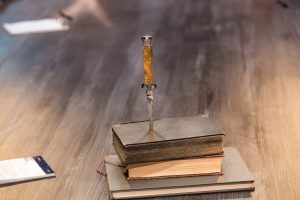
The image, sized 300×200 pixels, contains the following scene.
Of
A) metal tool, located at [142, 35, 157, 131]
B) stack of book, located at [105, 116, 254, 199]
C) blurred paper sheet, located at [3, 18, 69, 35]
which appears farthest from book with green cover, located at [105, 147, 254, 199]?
blurred paper sheet, located at [3, 18, 69, 35]

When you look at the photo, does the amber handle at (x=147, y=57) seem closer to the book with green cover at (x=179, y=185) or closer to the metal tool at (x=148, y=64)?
the metal tool at (x=148, y=64)

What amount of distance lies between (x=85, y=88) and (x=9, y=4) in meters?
1.78

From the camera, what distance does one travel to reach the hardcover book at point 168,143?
1377mm

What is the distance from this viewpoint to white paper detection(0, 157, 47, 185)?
1.53m

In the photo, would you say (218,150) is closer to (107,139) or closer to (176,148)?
(176,148)

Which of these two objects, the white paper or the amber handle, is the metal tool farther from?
the white paper

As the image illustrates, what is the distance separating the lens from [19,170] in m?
1.59

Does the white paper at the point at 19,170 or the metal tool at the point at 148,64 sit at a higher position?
the metal tool at the point at 148,64

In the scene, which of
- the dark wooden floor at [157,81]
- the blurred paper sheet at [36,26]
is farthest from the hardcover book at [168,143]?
the blurred paper sheet at [36,26]

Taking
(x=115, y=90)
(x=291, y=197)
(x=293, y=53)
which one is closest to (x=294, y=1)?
(x=293, y=53)

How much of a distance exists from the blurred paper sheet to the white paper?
1496 millimetres

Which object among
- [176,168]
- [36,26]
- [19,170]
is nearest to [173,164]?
[176,168]

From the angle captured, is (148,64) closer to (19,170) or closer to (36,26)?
(19,170)

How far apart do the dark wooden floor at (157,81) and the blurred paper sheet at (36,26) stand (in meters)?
0.08
